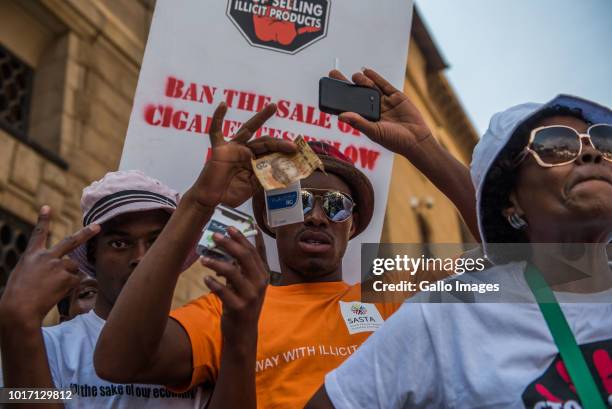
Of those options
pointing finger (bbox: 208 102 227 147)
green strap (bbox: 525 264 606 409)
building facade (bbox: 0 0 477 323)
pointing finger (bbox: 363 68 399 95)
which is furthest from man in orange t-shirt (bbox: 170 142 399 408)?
building facade (bbox: 0 0 477 323)

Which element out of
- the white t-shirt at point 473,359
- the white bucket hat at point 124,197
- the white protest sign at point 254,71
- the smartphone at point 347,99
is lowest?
the white t-shirt at point 473,359

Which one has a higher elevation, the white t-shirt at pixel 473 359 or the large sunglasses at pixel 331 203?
the large sunglasses at pixel 331 203

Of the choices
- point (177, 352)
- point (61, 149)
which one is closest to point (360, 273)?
point (177, 352)

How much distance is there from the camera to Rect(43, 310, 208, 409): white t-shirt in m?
2.88

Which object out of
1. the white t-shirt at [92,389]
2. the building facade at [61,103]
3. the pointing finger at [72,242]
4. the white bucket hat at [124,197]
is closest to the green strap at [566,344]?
the white t-shirt at [92,389]

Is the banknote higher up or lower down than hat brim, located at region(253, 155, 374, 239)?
lower down

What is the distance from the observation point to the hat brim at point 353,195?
3.59 metres

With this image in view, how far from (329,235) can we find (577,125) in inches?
45.4

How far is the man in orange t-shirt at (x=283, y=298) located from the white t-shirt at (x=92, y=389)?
0.35 feet

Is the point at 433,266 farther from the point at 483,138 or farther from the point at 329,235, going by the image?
the point at 483,138

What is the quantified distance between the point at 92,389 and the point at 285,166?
3.21ft

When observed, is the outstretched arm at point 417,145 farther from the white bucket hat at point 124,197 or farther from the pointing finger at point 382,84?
the white bucket hat at point 124,197

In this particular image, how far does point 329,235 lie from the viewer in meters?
3.43

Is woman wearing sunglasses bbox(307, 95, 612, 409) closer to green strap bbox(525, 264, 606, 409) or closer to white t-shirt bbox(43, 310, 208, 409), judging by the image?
green strap bbox(525, 264, 606, 409)
